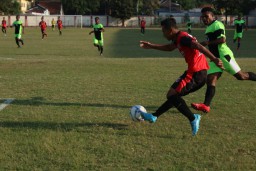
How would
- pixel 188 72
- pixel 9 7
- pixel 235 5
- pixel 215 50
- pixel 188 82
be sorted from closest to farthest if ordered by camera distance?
pixel 188 82 → pixel 188 72 → pixel 215 50 → pixel 235 5 → pixel 9 7

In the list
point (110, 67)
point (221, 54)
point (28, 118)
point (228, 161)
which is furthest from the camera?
point (110, 67)

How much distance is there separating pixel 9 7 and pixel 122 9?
77.6ft

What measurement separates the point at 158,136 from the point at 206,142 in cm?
70

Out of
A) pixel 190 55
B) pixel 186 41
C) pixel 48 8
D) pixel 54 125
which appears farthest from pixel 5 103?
pixel 48 8

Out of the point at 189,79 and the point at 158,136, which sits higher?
the point at 189,79

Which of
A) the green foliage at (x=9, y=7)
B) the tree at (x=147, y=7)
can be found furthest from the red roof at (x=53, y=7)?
the tree at (x=147, y=7)

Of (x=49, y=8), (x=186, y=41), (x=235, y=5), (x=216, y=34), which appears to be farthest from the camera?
(x=49, y=8)

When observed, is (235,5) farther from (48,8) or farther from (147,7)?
(48,8)

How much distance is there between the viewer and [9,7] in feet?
261

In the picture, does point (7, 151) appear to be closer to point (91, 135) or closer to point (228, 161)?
point (91, 135)

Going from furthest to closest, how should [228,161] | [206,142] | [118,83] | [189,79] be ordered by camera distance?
[118,83]
[189,79]
[206,142]
[228,161]

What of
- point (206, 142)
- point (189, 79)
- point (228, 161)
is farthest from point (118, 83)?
point (228, 161)

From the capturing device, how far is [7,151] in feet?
16.1

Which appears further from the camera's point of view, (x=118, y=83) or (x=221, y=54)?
(x=118, y=83)
